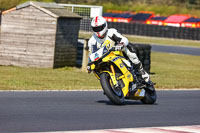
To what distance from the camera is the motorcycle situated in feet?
29.6

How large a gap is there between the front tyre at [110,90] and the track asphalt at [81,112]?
0.16 m

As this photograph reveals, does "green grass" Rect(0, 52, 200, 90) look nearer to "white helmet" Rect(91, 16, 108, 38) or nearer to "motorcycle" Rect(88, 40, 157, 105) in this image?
"motorcycle" Rect(88, 40, 157, 105)

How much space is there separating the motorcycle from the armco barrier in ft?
108

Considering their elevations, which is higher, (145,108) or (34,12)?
(34,12)

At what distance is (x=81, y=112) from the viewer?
856 cm

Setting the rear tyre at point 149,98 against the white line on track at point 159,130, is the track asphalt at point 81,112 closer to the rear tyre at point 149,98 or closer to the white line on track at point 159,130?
the rear tyre at point 149,98

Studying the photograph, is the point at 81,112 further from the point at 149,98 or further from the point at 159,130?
the point at 149,98

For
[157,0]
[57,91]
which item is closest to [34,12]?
[57,91]

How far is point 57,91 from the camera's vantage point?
1216 cm

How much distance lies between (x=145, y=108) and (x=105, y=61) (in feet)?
4.19

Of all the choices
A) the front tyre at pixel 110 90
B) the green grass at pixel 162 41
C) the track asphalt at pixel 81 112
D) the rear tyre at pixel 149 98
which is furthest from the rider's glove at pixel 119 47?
the green grass at pixel 162 41

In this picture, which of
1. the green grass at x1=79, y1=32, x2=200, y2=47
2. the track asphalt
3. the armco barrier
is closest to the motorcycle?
the track asphalt

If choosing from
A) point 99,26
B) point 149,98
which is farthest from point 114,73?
point 149,98

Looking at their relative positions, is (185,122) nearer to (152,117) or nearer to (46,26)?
(152,117)
